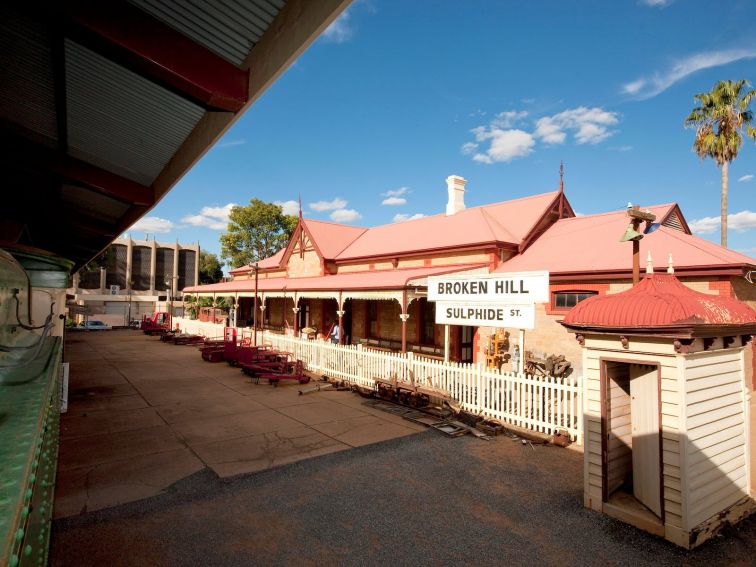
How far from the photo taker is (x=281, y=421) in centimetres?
940

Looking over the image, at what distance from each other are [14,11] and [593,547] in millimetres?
7790

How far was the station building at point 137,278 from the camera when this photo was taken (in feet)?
189

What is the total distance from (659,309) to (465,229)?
1369 cm

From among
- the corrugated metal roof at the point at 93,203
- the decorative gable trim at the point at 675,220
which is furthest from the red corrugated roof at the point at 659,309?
the decorative gable trim at the point at 675,220

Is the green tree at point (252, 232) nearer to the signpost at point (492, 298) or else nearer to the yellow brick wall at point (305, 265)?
the yellow brick wall at point (305, 265)

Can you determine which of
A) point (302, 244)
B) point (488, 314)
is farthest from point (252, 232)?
point (488, 314)

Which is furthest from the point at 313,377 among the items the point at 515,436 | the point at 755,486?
the point at 755,486

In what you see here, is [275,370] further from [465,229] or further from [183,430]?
[465,229]

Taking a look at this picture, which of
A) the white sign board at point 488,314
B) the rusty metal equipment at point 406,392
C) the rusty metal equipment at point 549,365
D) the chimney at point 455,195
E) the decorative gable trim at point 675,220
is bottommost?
the rusty metal equipment at point 406,392

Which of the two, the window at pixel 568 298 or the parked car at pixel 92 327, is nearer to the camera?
the window at pixel 568 298

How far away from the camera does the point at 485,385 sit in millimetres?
9773

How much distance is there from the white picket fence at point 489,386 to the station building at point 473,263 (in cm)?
149

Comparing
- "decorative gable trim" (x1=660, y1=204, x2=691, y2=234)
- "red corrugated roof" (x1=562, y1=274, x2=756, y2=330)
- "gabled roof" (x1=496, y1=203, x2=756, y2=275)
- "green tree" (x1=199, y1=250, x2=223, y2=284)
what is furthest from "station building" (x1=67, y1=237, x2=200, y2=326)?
"red corrugated roof" (x1=562, y1=274, x2=756, y2=330)

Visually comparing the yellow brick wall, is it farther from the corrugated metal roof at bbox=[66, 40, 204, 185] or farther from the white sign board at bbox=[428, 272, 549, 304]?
the corrugated metal roof at bbox=[66, 40, 204, 185]
